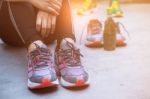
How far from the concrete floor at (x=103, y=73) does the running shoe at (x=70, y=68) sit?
0.11ft

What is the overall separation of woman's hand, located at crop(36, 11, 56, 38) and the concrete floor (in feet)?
0.70

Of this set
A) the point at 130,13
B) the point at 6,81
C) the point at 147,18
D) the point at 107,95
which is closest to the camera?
the point at 107,95

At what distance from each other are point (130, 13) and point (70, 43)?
4.53 ft

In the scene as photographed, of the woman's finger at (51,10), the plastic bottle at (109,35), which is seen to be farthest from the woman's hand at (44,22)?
the plastic bottle at (109,35)

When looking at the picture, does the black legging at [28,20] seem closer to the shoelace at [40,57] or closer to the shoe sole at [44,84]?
the shoelace at [40,57]

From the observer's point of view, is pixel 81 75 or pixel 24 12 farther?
pixel 24 12

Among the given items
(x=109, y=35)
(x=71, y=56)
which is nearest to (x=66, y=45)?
(x=71, y=56)

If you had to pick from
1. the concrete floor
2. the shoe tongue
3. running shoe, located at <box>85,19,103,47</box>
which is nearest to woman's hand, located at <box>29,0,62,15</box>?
the shoe tongue

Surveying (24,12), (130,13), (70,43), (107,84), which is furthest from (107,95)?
(130,13)

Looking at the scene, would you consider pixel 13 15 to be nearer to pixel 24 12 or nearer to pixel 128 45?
pixel 24 12

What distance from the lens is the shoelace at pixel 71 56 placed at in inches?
48.8

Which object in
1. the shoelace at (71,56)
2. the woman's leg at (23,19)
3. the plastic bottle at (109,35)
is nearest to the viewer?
the shoelace at (71,56)

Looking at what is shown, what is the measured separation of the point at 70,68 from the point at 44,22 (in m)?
0.24

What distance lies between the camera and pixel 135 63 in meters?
1.49
